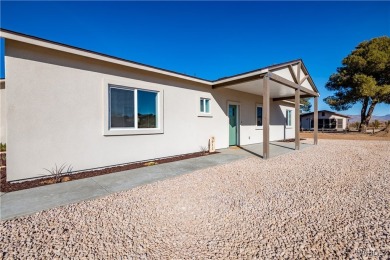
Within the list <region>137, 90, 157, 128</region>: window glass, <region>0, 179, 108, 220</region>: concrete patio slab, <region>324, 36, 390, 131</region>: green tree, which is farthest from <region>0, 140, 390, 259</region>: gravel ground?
<region>324, 36, 390, 131</region>: green tree

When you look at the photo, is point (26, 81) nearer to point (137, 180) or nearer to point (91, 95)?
point (91, 95)

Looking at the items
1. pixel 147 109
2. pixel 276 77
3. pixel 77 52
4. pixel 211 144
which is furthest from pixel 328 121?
pixel 77 52

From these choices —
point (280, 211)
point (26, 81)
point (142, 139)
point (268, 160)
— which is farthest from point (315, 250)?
point (26, 81)

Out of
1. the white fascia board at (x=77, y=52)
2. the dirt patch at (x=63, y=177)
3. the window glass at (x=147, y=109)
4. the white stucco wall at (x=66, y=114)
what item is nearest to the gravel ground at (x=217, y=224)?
the dirt patch at (x=63, y=177)

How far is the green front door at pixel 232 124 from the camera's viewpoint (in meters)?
10.4

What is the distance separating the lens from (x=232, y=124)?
34.5 feet

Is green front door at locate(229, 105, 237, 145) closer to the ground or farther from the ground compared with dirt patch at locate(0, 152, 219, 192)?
farther from the ground

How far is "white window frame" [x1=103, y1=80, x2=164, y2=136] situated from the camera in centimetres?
550

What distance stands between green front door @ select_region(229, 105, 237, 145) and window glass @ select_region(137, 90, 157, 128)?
490 cm

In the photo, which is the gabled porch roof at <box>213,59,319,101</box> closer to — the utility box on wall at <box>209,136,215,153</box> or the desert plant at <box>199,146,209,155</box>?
the utility box on wall at <box>209,136,215,153</box>

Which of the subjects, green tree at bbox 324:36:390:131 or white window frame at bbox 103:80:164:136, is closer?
white window frame at bbox 103:80:164:136

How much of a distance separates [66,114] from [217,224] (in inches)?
182

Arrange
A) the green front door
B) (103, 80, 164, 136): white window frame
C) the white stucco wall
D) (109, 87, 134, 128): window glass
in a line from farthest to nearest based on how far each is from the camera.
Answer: the green front door < (109, 87, 134, 128): window glass < (103, 80, 164, 136): white window frame < the white stucco wall

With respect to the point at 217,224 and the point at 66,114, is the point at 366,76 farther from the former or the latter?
the point at 66,114
